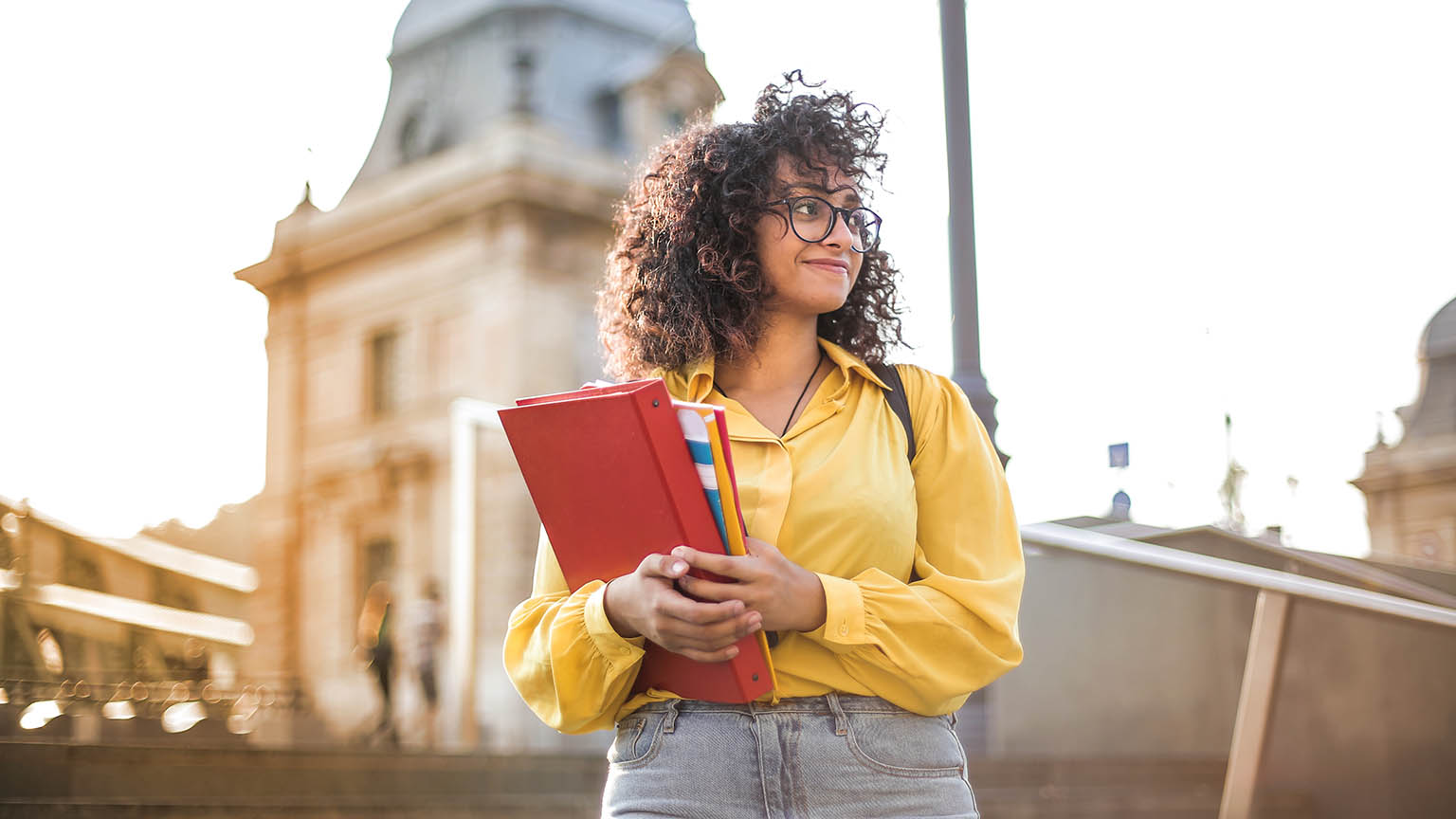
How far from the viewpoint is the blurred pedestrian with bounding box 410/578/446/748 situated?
39.2 ft

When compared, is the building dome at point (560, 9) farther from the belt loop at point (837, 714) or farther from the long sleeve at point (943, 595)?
the belt loop at point (837, 714)

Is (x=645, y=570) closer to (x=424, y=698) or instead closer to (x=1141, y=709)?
(x=1141, y=709)

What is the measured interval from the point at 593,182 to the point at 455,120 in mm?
2271

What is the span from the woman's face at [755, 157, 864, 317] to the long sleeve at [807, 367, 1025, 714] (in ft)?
0.82

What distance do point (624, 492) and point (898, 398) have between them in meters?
0.51

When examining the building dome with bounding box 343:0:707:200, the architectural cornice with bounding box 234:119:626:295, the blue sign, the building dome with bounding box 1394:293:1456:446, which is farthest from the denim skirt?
the building dome with bounding box 343:0:707:200

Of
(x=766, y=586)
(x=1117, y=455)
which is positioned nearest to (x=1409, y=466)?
(x=1117, y=455)

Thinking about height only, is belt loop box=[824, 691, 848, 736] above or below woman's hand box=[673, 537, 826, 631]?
below

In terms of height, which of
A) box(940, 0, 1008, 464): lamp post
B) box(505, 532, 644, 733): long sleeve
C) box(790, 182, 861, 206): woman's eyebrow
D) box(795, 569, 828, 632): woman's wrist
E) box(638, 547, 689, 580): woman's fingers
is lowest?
box(505, 532, 644, 733): long sleeve

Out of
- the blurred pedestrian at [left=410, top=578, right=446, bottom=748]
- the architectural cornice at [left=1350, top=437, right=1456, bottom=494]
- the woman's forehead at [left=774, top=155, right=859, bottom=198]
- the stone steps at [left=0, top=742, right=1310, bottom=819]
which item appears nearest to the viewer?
the woman's forehead at [left=774, top=155, right=859, bottom=198]

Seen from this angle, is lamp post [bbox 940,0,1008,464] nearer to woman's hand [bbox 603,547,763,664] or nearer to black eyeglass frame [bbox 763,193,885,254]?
black eyeglass frame [bbox 763,193,885,254]

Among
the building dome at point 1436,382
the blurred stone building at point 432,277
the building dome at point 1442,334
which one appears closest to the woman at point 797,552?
the building dome at point 1436,382

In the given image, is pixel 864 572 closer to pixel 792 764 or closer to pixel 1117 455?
pixel 792 764

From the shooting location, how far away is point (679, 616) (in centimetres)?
181
